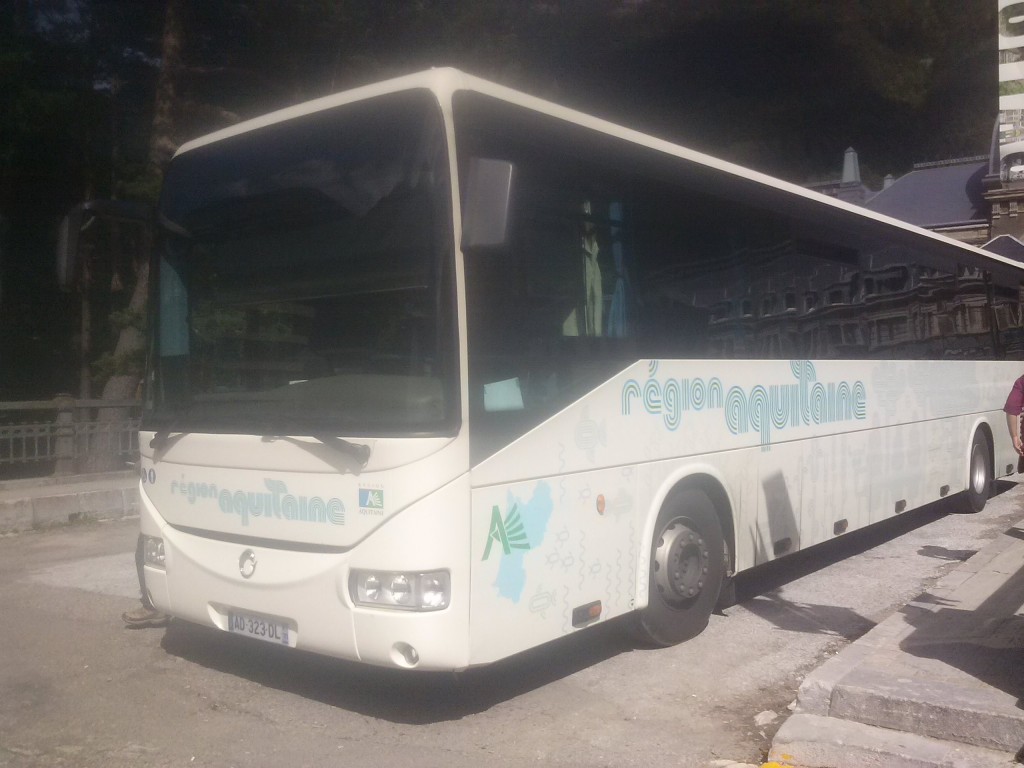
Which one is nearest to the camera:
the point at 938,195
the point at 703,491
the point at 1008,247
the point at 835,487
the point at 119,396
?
the point at 703,491

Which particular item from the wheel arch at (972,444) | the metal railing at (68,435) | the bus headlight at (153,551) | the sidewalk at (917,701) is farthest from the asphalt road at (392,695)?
the metal railing at (68,435)

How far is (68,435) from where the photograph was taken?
1510 centimetres

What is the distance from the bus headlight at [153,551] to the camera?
597 cm

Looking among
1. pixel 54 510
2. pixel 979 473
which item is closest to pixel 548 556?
pixel 54 510

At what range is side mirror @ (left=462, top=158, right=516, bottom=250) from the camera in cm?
479

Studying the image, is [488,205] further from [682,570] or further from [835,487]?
[835,487]

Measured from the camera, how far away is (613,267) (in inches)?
241

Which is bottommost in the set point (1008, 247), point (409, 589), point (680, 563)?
point (680, 563)

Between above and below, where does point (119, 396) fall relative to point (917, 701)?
above

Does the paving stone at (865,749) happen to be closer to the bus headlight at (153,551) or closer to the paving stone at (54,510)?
the bus headlight at (153,551)

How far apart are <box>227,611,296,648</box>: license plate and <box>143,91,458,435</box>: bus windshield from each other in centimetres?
100

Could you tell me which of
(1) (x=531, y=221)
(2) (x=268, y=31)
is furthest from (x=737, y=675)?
(2) (x=268, y=31)

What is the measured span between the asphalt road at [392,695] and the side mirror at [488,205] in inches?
96.6

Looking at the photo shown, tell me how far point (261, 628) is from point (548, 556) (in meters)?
1.56
